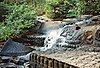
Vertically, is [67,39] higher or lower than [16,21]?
lower

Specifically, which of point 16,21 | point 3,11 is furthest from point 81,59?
point 3,11

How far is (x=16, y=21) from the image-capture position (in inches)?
585

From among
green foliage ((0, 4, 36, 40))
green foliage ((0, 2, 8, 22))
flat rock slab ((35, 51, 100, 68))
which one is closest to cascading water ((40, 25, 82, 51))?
green foliage ((0, 4, 36, 40))

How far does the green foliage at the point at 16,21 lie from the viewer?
1385 cm

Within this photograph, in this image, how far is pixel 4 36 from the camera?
1361 cm

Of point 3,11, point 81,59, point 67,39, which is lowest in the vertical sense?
point 67,39

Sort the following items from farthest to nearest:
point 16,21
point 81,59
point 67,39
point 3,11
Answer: point 3,11
point 16,21
point 67,39
point 81,59

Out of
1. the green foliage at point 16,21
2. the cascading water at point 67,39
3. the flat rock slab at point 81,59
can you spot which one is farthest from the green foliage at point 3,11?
the flat rock slab at point 81,59

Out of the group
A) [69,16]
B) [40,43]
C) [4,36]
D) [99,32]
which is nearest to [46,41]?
[40,43]

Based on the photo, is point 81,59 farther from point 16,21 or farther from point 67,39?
point 16,21

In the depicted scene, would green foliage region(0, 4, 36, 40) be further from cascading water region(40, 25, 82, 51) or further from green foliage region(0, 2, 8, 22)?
cascading water region(40, 25, 82, 51)

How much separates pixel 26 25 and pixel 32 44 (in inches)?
73.3

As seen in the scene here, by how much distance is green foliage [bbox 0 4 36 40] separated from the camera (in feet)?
45.4

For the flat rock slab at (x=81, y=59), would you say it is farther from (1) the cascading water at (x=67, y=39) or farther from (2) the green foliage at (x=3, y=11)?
(2) the green foliage at (x=3, y=11)
